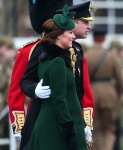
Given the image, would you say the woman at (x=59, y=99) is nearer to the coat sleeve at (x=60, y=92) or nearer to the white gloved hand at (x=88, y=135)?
the coat sleeve at (x=60, y=92)

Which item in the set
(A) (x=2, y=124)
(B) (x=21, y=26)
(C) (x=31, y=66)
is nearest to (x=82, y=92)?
(C) (x=31, y=66)

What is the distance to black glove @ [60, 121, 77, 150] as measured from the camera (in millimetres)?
7887

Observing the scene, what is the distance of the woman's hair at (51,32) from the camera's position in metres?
8.07

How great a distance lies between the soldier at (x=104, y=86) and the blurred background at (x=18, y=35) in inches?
16.8

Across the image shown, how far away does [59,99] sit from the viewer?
311 inches

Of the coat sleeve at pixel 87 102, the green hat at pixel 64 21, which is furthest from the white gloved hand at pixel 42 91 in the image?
the coat sleeve at pixel 87 102

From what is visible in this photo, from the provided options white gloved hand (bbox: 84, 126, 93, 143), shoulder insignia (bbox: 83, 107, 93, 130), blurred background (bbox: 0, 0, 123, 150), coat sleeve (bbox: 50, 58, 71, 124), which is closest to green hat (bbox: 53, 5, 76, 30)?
coat sleeve (bbox: 50, 58, 71, 124)

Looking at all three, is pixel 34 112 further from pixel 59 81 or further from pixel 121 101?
pixel 121 101

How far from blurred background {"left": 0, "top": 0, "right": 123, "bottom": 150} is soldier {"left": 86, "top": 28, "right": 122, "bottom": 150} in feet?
1.40

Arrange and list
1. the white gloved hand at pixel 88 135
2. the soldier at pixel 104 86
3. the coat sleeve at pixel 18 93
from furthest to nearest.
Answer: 1. the soldier at pixel 104 86
2. the coat sleeve at pixel 18 93
3. the white gloved hand at pixel 88 135

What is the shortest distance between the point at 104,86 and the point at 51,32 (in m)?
5.97

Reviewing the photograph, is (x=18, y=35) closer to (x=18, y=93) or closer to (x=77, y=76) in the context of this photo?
(x=18, y=93)

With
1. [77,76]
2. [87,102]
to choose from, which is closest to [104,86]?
[87,102]

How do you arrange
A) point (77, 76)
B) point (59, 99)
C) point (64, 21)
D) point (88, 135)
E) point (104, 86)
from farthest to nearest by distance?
point (104, 86), point (77, 76), point (88, 135), point (64, 21), point (59, 99)
